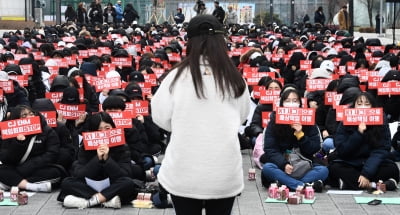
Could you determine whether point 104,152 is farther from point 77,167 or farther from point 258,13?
point 258,13

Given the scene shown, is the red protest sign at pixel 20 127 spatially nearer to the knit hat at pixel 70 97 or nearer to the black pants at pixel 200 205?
the knit hat at pixel 70 97

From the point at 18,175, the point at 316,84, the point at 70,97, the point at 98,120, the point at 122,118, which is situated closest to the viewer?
the point at 98,120

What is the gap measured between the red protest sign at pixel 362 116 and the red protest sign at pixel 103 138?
2.57m

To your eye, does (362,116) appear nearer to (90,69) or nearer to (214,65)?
(214,65)

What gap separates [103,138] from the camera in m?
9.84

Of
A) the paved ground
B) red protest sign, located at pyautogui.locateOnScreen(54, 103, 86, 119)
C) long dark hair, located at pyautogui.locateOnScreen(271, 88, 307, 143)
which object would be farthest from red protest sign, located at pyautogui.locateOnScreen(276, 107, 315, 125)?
red protest sign, located at pyautogui.locateOnScreen(54, 103, 86, 119)

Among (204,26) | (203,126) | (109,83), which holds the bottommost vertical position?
(109,83)

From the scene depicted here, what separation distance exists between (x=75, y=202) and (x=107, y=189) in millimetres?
362

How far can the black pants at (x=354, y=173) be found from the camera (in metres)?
10.7

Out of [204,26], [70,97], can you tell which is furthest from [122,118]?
[204,26]

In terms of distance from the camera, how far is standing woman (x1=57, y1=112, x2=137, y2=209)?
970cm

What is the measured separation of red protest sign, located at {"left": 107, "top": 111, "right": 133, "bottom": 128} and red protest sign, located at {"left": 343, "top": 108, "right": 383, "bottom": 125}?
252cm

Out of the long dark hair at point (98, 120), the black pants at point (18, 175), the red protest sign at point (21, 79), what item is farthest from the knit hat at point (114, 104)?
the red protest sign at point (21, 79)

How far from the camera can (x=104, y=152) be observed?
9695mm
